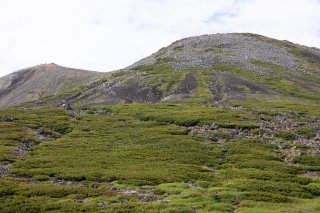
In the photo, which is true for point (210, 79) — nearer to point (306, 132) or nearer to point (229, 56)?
point (229, 56)

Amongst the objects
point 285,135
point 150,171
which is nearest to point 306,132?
point 285,135

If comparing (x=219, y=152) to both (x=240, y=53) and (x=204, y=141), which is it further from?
(x=240, y=53)

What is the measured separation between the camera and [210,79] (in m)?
150

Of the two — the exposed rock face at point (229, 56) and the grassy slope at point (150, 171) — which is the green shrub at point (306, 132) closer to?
the grassy slope at point (150, 171)

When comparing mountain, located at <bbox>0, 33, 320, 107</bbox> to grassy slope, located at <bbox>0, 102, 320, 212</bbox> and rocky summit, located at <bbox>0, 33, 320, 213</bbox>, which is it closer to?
rocky summit, located at <bbox>0, 33, 320, 213</bbox>

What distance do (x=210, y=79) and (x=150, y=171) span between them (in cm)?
9949

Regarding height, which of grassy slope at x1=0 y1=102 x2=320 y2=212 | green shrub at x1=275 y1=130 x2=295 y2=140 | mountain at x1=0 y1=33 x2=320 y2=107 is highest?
mountain at x1=0 y1=33 x2=320 y2=107

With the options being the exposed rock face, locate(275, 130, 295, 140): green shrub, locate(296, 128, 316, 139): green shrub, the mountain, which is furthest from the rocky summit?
the exposed rock face

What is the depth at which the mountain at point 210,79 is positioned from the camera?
→ 442 ft

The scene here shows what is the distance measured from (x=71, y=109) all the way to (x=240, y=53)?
96.7 metres

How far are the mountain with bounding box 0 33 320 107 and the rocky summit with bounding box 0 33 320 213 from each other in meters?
0.99

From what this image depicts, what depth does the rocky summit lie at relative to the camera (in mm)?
42094

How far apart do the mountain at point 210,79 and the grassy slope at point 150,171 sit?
43897 mm

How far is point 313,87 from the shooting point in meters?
145
